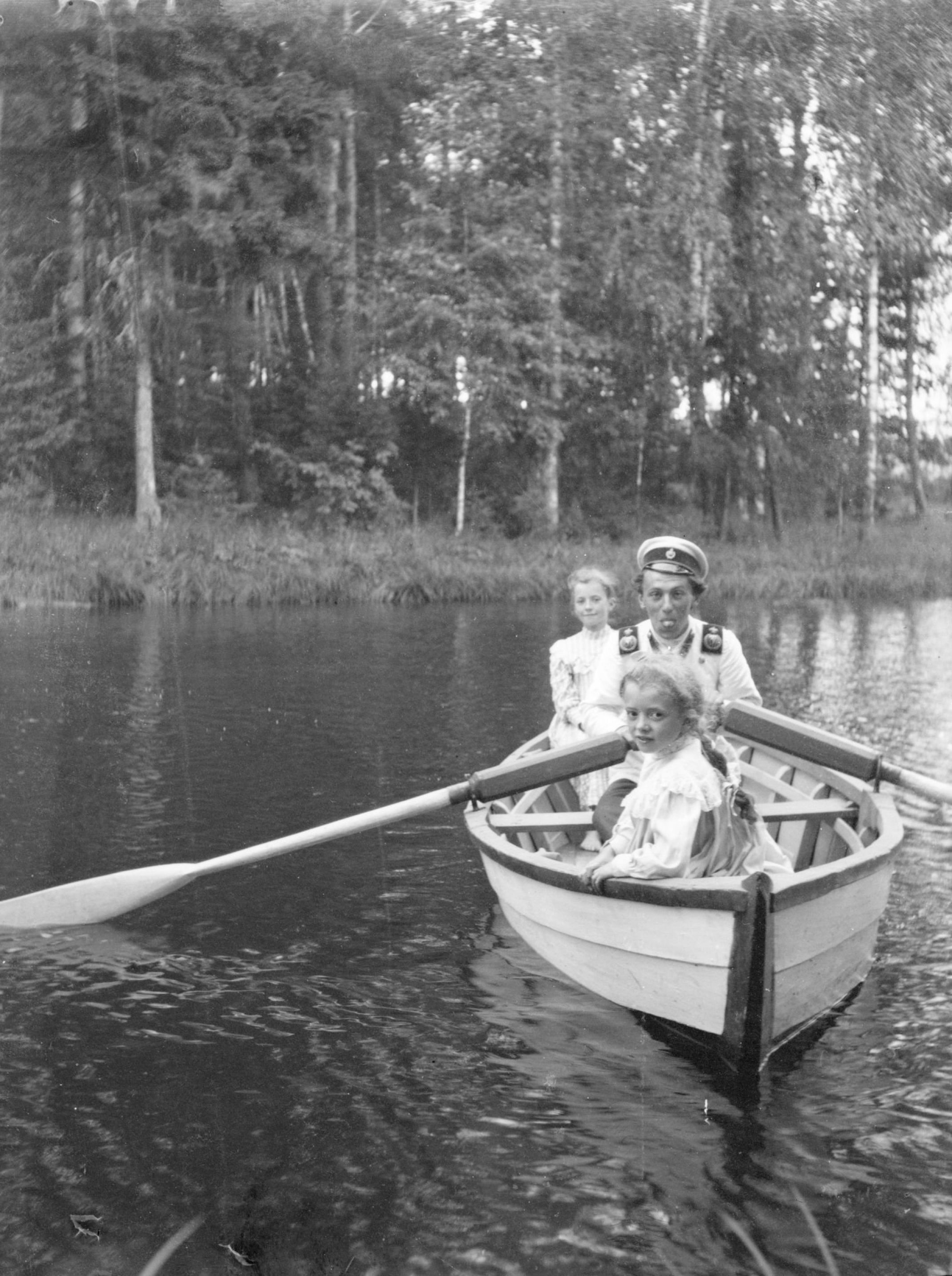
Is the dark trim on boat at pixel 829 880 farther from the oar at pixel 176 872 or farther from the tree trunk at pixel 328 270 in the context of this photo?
the tree trunk at pixel 328 270

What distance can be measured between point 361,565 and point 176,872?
11.9 metres

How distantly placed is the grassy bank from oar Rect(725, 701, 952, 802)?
11381mm

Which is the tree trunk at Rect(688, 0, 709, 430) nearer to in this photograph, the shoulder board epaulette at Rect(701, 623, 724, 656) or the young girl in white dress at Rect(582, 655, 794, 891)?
the shoulder board epaulette at Rect(701, 623, 724, 656)

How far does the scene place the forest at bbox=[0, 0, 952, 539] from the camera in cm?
1883

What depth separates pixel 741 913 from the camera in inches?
124

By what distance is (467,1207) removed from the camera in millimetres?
2893

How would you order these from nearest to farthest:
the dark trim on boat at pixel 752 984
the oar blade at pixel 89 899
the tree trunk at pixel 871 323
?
the dark trim on boat at pixel 752 984 → the oar blade at pixel 89 899 → the tree trunk at pixel 871 323

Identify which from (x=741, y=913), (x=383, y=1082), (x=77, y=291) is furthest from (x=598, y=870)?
(x=77, y=291)

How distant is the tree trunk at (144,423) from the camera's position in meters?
17.6

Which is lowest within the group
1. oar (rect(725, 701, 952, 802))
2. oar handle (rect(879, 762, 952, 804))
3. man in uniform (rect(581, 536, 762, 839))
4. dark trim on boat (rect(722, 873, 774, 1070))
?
dark trim on boat (rect(722, 873, 774, 1070))

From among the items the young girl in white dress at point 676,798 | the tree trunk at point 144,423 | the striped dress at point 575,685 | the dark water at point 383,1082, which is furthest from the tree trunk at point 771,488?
the young girl in white dress at point 676,798

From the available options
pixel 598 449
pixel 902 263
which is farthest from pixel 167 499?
pixel 902 263

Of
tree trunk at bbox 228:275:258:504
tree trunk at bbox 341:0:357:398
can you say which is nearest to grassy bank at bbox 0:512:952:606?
tree trunk at bbox 228:275:258:504

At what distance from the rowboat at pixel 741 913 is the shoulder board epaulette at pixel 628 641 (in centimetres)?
36
